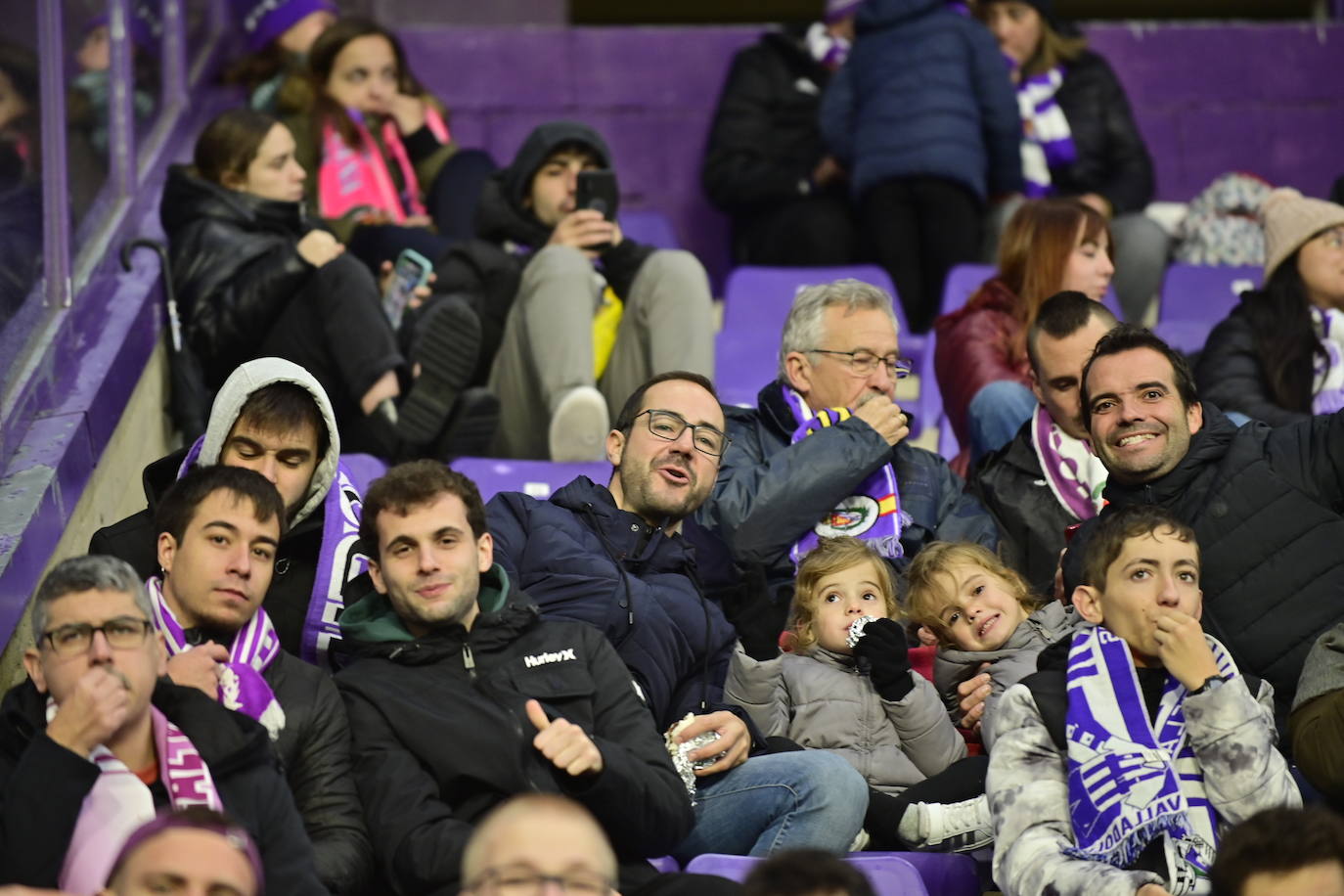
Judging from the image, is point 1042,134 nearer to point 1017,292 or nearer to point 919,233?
point 919,233

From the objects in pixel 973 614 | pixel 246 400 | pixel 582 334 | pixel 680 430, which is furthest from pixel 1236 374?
pixel 246 400

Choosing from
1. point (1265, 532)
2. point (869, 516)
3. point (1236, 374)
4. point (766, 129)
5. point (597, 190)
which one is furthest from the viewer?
point (766, 129)

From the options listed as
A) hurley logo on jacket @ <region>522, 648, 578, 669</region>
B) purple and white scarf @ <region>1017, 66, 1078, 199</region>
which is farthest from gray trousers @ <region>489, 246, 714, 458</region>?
purple and white scarf @ <region>1017, 66, 1078, 199</region>

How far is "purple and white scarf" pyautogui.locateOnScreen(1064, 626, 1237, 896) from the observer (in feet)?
11.1

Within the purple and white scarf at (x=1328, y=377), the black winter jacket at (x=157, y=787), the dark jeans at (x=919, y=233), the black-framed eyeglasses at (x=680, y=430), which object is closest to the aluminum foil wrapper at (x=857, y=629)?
the black-framed eyeglasses at (x=680, y=430)

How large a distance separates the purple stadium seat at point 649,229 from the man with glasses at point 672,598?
2761 millimetres

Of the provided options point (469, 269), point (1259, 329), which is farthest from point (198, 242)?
point (1259, 329)

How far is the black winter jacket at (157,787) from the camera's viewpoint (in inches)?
116

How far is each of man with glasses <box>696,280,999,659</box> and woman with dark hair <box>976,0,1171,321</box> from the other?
2431 mm

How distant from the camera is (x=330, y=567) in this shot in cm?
386

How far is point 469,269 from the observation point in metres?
5.67

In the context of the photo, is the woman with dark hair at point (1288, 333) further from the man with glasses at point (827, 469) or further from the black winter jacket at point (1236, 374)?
the man with glasses at point (827, 469)

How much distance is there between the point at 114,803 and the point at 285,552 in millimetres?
1037

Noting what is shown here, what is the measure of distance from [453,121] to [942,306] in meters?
2.14
